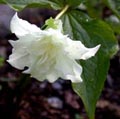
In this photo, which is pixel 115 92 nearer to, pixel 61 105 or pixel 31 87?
pixel 61 105

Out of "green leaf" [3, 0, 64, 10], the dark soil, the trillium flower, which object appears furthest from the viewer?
the dark soil

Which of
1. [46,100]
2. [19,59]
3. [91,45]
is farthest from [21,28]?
[46,100]

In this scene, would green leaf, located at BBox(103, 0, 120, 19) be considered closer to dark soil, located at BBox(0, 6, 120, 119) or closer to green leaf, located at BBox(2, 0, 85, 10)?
green leaf, located at BBox(2, 0, 85, 10)

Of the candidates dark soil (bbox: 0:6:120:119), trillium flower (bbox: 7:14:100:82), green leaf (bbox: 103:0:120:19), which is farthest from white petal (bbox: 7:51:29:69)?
dark soil (bbox: 0:6:120:119)

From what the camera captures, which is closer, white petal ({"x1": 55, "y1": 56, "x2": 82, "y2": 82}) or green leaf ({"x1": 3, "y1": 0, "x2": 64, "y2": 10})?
white petal ({"x1": 55, "y1": 56, "x2": 82, "y2": 82})

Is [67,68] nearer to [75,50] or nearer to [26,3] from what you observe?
[75,50]
